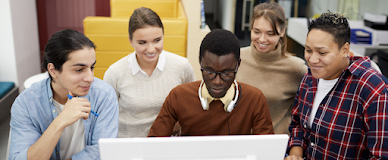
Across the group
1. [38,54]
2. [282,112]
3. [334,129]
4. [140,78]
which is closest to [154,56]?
[140,78]

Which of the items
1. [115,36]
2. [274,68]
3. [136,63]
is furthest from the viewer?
[115,36]

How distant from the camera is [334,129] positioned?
138 centimetres

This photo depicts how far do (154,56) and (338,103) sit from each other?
3.11 feet

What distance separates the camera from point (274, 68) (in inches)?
75.2

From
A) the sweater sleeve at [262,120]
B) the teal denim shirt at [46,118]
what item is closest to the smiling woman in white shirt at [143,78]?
the teal denim shirt at [46,118]

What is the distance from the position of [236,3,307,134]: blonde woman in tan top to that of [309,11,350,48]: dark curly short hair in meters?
0.43

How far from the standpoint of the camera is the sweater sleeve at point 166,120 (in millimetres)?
1397

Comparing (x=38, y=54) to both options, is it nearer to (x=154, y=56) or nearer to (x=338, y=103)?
(x=154, y=56)

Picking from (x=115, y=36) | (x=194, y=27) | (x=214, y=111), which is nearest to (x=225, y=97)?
(x=214, y=111)

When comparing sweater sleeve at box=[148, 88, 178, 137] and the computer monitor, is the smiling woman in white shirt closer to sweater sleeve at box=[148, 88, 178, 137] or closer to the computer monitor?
sweater sleeve at box=[148, 88, 178, 137]

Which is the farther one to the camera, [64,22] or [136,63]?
[64,22]

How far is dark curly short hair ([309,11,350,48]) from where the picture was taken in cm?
132

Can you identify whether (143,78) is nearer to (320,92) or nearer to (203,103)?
(203,103)

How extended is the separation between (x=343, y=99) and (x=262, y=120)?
36cm
